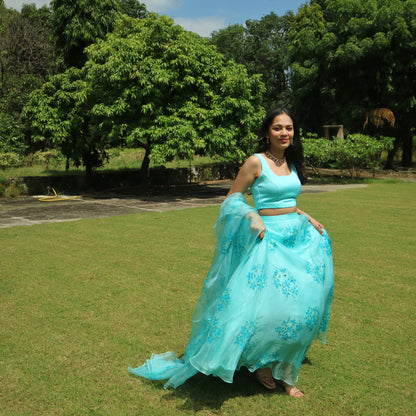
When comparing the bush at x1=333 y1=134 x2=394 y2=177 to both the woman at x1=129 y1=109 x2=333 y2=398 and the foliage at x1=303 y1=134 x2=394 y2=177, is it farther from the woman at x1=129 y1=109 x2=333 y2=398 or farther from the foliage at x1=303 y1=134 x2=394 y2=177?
the woman at x1=129 y1=109 x2=333 y2=398

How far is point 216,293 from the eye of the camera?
3.23 meters

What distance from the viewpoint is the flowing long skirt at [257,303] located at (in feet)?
9.50

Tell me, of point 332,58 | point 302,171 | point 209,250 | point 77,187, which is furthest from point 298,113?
point 302,171

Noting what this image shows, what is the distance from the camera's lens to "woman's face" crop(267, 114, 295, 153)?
11.1ft

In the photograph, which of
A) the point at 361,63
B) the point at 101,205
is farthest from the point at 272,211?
the point at 361,63

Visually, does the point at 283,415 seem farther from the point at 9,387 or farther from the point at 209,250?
the point at 209,250

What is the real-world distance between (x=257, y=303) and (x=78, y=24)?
18.4 m

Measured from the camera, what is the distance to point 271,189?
3.33 m

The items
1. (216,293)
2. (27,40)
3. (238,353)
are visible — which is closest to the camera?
(238,353)

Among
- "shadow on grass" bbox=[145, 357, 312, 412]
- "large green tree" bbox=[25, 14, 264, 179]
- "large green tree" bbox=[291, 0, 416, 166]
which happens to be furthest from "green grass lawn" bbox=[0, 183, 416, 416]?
"large green tree" bbox=[291, 0, 416, 166]

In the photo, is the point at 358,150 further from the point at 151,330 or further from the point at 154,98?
the point at 151,330

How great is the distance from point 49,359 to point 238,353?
1.78 m

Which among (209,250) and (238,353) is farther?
(209,250)

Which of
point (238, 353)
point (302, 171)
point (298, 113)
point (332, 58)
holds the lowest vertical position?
point (238, 353)
